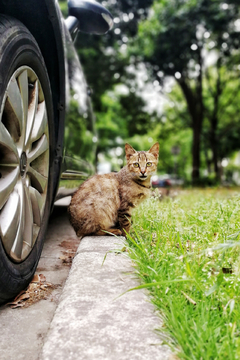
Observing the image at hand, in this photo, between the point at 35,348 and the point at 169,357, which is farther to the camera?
the point at 35,348

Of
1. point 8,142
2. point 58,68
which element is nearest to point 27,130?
point 8,142

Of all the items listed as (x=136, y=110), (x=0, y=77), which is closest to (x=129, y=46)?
(x=136, y=110)

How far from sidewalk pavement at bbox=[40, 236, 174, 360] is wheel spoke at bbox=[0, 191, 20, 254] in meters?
0.42

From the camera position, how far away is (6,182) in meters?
1.89

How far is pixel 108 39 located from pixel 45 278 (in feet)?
50.7

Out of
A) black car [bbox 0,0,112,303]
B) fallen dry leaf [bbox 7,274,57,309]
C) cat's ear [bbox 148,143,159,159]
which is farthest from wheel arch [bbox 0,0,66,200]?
cat's ear [bbox 148,143,159,159]

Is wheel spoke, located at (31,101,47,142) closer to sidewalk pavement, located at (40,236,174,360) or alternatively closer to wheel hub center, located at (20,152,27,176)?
wheel hub center, located at (20,152,27,176)

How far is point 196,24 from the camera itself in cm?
1348

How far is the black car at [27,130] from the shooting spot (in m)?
1.88

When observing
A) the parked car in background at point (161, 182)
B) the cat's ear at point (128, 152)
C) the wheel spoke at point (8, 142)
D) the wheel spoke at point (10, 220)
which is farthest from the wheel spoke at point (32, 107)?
the parked car in background at point (161, 182)

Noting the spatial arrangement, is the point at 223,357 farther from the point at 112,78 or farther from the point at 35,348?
the point at 112,78

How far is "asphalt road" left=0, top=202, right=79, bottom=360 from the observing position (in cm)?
164

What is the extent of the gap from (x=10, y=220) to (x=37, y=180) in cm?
54

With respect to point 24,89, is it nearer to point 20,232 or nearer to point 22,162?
point 22,162
